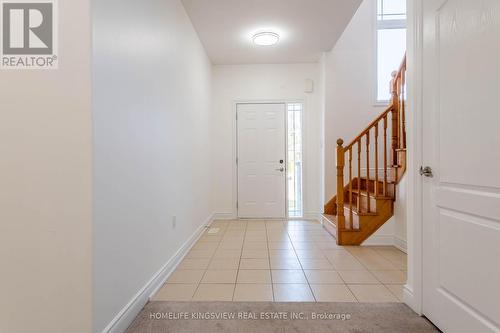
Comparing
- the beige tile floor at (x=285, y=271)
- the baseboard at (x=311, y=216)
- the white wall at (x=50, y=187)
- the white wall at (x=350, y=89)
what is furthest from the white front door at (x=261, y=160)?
the white wall at (x=50, y=187)

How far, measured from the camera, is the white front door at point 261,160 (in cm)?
461

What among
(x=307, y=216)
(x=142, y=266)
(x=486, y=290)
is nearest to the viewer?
(x=486, y=290)

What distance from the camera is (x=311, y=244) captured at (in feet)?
10.5

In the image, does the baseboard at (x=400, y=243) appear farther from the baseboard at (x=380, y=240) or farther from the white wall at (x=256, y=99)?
the white wall at (x=256, y=99)

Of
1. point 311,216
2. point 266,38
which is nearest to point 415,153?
point 266,38

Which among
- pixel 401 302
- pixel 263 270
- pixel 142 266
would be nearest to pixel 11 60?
pixel 142 266

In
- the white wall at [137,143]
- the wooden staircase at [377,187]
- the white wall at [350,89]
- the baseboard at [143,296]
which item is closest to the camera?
the white wall at [137,143]

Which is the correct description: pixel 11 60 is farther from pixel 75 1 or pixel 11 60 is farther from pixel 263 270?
pixel 263 270

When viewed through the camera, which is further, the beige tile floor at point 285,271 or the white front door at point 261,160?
the white front door at point 261,160

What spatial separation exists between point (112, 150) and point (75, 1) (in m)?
0.75

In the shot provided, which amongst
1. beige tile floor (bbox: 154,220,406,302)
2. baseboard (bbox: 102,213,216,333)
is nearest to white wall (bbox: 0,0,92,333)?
baseboard (bbox: 102,213,216,333)

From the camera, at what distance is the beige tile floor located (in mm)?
1994

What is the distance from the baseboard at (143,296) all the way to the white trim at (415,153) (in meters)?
1.87

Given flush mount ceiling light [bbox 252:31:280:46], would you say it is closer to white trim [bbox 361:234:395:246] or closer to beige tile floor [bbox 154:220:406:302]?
beige tile floor [bbox 154:220:406:302]
